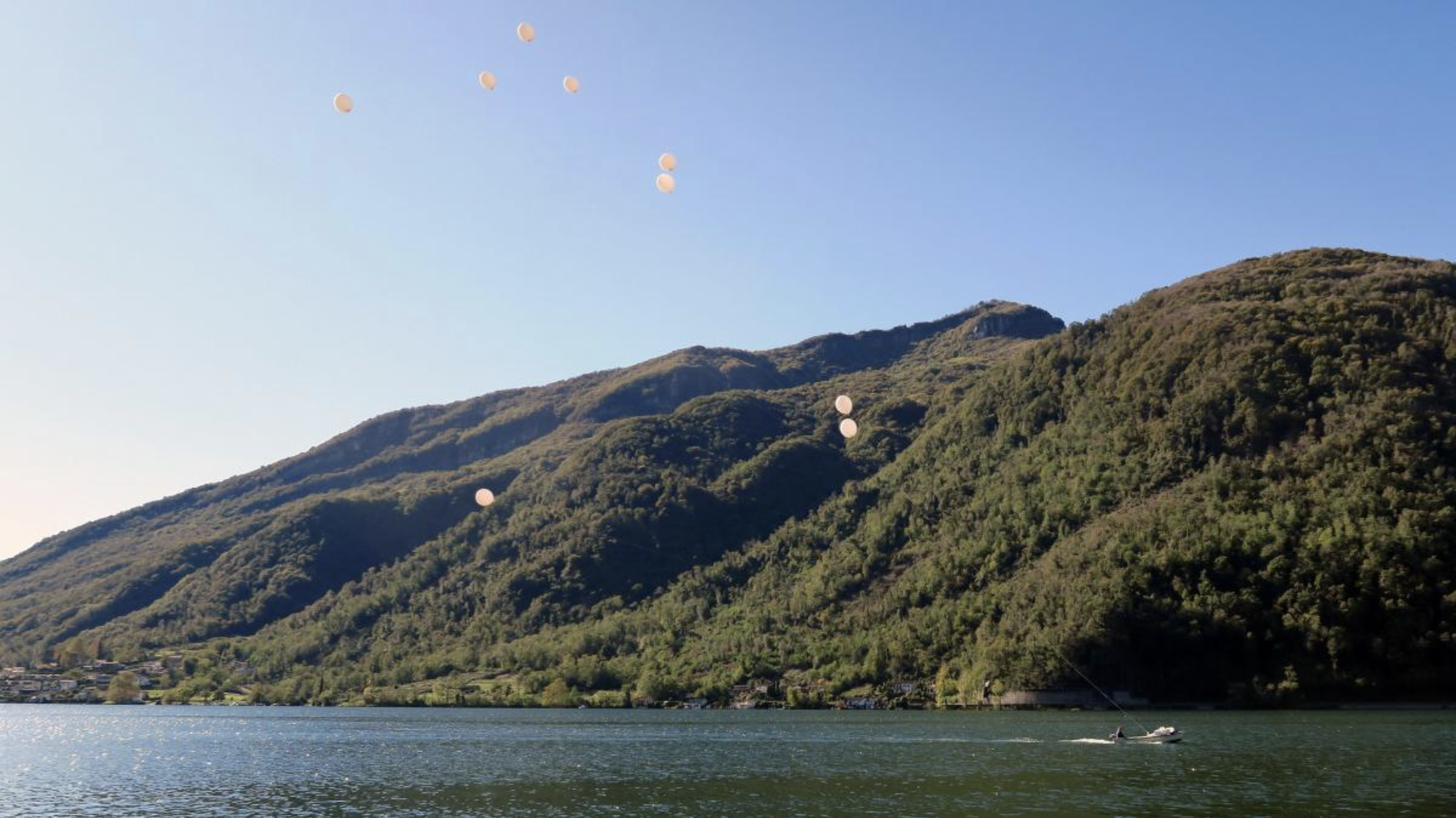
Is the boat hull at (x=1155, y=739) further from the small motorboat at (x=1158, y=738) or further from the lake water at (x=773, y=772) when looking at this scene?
the lake water at (x=773, y=772)

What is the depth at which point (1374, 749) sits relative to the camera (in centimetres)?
11000

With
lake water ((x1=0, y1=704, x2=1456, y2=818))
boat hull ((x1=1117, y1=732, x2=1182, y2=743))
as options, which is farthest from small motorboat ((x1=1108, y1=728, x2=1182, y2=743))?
lake water ((x1=0, y1=704, x2=1456, y2=818))

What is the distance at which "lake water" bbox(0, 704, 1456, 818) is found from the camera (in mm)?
79000

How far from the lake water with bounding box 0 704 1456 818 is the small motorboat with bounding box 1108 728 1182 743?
3768 millimetres

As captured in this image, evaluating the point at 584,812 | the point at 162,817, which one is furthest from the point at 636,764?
the point at 162,817

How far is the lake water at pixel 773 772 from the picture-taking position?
7900cm

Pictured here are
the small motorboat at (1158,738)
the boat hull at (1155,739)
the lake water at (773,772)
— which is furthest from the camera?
the small motorboat at (1158,738)

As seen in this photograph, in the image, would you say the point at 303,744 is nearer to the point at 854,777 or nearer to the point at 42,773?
the point at 42,773

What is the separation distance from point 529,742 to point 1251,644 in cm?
12517

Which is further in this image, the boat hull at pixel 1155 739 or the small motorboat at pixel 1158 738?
the small motorboat at pixel 1158 738

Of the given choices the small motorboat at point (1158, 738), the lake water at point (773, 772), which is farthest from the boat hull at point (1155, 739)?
the lake water at point (773, 772)

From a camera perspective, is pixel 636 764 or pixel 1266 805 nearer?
pixel 1266 805

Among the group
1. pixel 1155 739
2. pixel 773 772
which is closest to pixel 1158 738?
pixel 1155 739

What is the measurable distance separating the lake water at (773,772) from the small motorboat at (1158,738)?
148 inches
